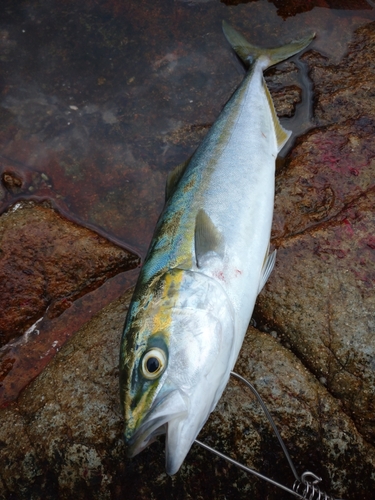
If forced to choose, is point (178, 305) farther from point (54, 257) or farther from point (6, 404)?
point (6, 404)

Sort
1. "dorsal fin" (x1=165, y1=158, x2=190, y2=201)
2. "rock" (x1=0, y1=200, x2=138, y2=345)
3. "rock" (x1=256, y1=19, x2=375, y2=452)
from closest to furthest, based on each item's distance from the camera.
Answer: "rock" (x1=256, y1=19, x2=375, y2=452), "dorsal fin" (x1=165, y1=158, x2=190, y2=201), "rock" (x1=0, y1=200, x2=138, y2=345)

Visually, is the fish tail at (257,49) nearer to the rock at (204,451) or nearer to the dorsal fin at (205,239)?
the dorsal fin at (205,239)

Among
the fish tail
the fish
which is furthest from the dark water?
the fish

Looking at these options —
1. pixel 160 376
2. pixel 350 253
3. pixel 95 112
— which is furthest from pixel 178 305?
pixel 95 112

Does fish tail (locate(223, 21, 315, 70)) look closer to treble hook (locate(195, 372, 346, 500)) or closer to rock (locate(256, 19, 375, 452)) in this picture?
rock (locate(256, 19, 375, 452))

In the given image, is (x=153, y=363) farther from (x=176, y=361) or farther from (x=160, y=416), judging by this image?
(x=160, y=416)

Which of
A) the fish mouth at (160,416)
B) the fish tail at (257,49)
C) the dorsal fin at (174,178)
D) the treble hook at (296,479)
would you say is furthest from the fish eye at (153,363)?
the fish tail at (257,49)

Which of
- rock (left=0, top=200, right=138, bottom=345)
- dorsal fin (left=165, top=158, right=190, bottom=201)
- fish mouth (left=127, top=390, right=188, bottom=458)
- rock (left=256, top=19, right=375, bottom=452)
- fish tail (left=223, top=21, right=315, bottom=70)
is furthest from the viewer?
fish tail (left=223, top=21, right=315, bottom=70)
